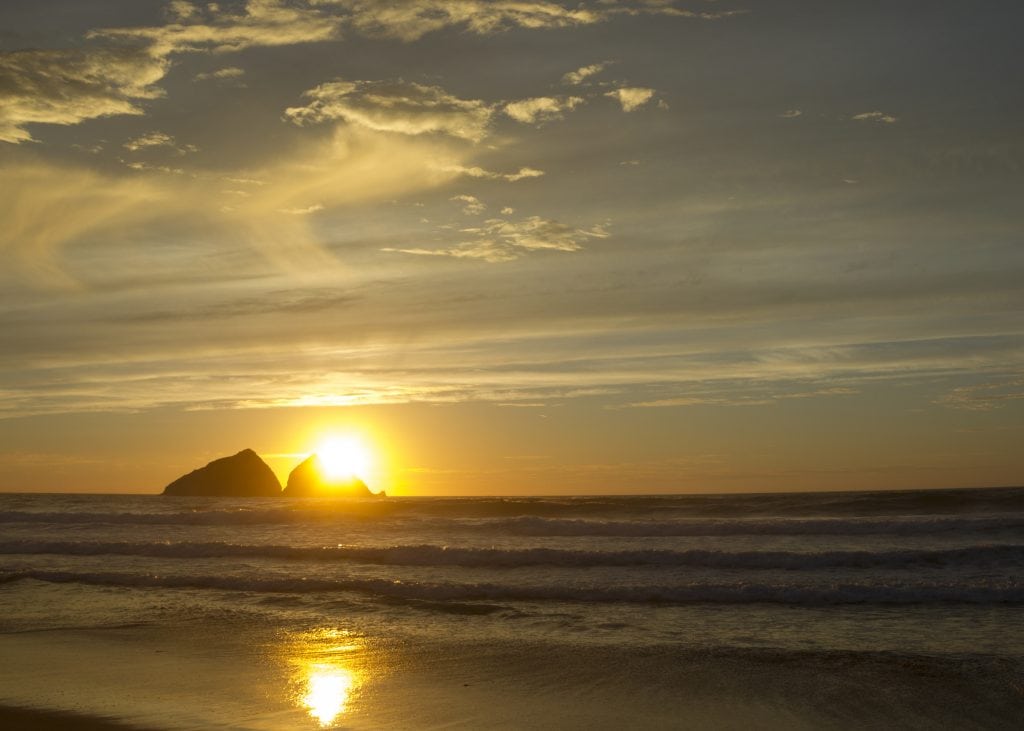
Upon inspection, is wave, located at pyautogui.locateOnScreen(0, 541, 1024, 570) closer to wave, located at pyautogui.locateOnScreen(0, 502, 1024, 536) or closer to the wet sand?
wave, located at pyautogui.locateOnScreen(0, 502, 1024, 536)

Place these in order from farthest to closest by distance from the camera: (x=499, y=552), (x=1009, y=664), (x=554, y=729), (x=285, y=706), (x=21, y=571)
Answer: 1. (x=499, y=552)
2. (x=21, y=571)
3. (x=1009, y=664)
4. (x=285, y=706)
5. (x=554, y=729)

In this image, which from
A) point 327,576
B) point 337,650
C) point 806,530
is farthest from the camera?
point 806,530

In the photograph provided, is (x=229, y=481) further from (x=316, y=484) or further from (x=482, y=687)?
(x=482, y=687)

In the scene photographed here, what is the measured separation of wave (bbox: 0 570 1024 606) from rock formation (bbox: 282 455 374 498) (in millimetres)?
57583

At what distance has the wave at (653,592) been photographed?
46.8 ft

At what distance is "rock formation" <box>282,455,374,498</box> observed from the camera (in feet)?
245

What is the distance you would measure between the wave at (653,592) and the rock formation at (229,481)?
65.5 metres

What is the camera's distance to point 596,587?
15.6 metres

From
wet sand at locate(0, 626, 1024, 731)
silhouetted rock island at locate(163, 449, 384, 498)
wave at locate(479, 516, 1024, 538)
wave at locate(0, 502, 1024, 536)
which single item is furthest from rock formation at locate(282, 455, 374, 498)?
wet sand at locate(0, 626, 1024, 731)

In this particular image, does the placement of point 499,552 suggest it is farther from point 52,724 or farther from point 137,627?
point 52,724

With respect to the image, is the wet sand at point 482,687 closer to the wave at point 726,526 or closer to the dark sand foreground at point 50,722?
the dark sand foreground at point 50,722

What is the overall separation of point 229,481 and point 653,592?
7087 cm

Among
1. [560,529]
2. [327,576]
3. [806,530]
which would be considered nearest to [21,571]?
[327,576]

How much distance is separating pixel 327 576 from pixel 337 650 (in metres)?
6.59
